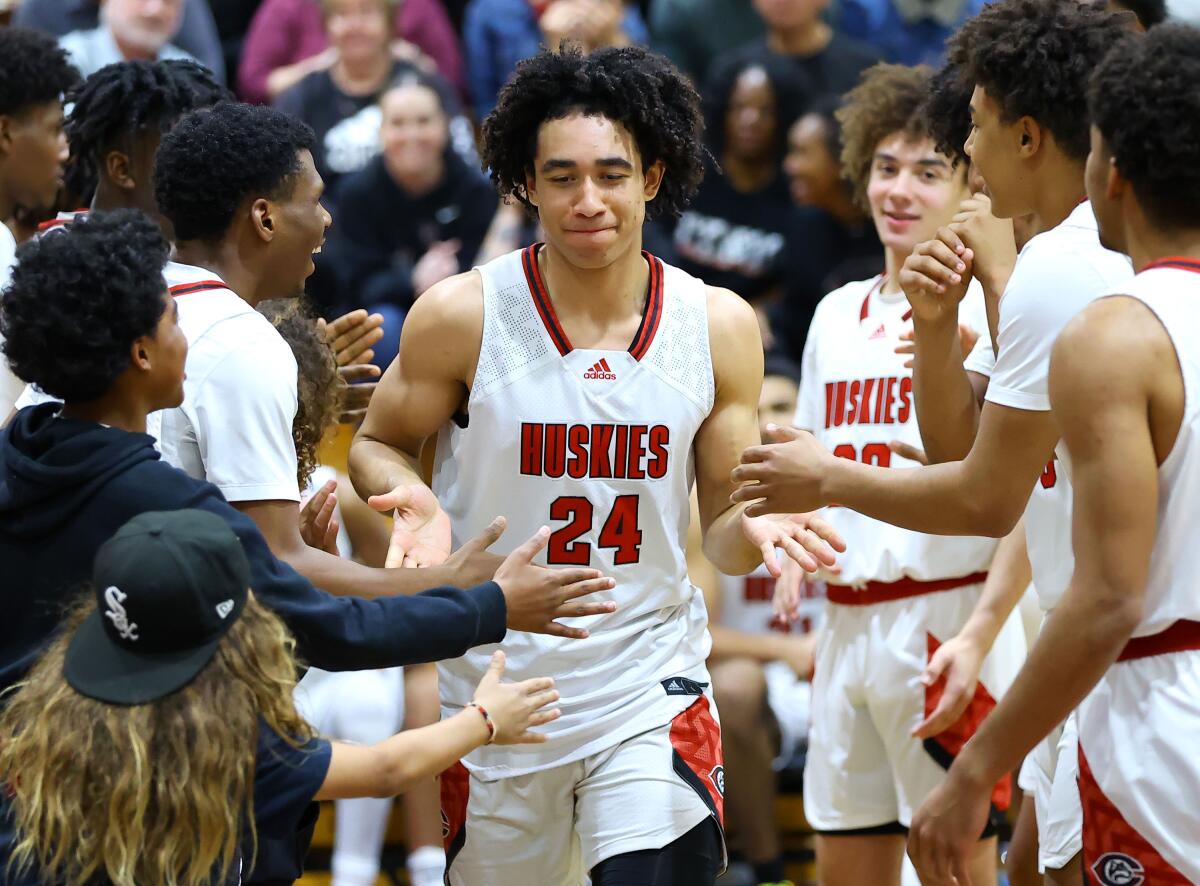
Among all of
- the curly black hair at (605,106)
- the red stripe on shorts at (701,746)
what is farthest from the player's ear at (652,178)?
the red stripe on shorts at (701,746)

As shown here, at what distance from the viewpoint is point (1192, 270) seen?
288cm

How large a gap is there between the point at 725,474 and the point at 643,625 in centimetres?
43

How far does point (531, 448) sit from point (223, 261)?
867 mm

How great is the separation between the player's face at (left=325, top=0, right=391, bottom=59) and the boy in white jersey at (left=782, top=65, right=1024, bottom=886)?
344cm

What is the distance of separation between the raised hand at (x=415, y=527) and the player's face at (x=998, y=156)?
58.0 inches

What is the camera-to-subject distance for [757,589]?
671 cm

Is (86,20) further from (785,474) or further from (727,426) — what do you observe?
(785,474)

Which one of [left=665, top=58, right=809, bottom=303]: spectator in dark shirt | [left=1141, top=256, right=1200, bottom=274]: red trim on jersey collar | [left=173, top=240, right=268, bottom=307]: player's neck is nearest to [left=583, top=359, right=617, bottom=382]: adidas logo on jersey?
[left=173, top=240, right=268, bottom=307]: player's neck

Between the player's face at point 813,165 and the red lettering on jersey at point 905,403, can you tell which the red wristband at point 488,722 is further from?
the player's face at point 813,165

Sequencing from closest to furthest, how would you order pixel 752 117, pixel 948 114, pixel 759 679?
pixel 948 114, pixel 759 679, pixel 752 117

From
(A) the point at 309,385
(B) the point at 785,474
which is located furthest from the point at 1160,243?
(A) the point at 309,385

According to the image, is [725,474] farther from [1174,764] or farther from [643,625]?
[1174,764]

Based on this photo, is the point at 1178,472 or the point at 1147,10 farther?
the point at 1147,10

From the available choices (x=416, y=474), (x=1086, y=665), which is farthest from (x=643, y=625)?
(x=1086, y=665)
